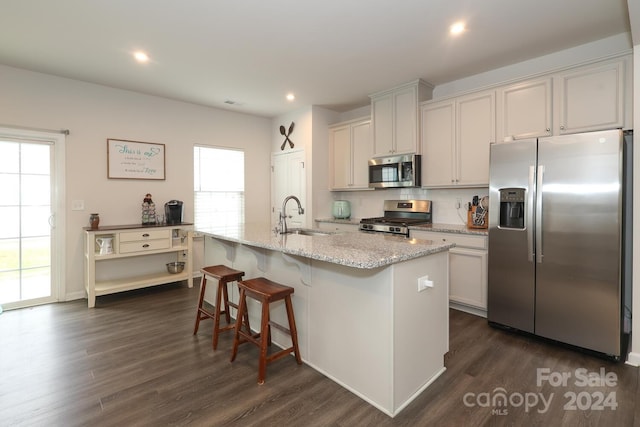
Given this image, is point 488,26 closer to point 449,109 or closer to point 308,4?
point 449,109

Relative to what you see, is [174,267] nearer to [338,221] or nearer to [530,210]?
[338,221]

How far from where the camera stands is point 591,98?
2.76 metres

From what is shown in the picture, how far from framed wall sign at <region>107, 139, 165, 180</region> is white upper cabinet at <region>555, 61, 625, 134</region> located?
471 cm

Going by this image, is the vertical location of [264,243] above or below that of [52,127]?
below

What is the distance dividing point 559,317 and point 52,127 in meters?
5.50

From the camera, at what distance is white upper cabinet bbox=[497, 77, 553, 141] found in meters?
3.02

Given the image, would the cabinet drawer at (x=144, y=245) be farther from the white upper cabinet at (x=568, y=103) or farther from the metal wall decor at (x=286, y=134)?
the white upper cabinet at (x=568, y=103)

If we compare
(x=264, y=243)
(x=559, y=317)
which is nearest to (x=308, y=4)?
(x=264, y=243)

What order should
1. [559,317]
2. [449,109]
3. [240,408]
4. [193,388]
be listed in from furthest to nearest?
[449,109]
[559,317]
[193,388]
[240,408]

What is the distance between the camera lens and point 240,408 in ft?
6.23

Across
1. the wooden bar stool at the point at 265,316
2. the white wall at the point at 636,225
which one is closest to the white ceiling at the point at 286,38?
the white wall at the point at 636,225

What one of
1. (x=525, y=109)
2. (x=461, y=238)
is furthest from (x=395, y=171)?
(x=525, y=109)

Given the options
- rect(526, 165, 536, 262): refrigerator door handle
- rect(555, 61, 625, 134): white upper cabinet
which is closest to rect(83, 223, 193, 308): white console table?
rect(526, 165, 536, 262): refrigerator door handle

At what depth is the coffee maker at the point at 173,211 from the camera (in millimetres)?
4402
